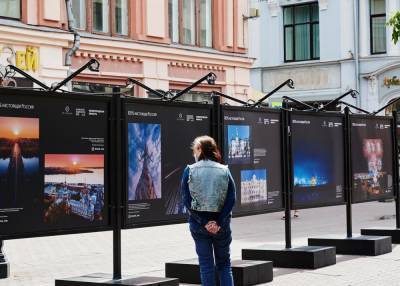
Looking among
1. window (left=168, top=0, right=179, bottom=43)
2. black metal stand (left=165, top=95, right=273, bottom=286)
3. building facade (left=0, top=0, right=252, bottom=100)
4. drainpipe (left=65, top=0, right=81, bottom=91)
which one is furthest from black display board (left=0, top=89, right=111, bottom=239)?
window (left=168, top=0, right=179, bottom=43)

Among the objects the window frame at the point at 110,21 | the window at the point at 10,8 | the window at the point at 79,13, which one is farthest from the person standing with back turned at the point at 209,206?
the window frame at the point at 110,21

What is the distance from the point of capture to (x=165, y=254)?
14648 mm

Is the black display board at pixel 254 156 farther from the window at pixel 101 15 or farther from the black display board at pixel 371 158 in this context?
the window at pixel 101 15

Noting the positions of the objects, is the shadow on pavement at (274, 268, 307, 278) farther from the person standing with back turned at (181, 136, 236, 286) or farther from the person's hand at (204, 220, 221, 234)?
the person's hand at (204, 220, 221, 234)

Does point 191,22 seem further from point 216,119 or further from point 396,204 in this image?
point 216,119

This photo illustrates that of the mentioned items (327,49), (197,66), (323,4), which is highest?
(323,4)

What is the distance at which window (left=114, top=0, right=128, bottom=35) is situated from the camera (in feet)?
77.8

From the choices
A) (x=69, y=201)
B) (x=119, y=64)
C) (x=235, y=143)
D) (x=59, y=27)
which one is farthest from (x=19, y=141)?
(x=119, y=64)

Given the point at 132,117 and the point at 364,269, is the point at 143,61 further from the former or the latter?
the point at 132,117

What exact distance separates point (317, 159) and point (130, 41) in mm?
11631

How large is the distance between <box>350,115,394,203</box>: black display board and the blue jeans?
5227 millimetres

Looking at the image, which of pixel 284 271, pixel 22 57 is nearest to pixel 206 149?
pixel 284 271

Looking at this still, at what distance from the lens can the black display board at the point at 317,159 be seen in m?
12.4

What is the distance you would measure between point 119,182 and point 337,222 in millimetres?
13643
